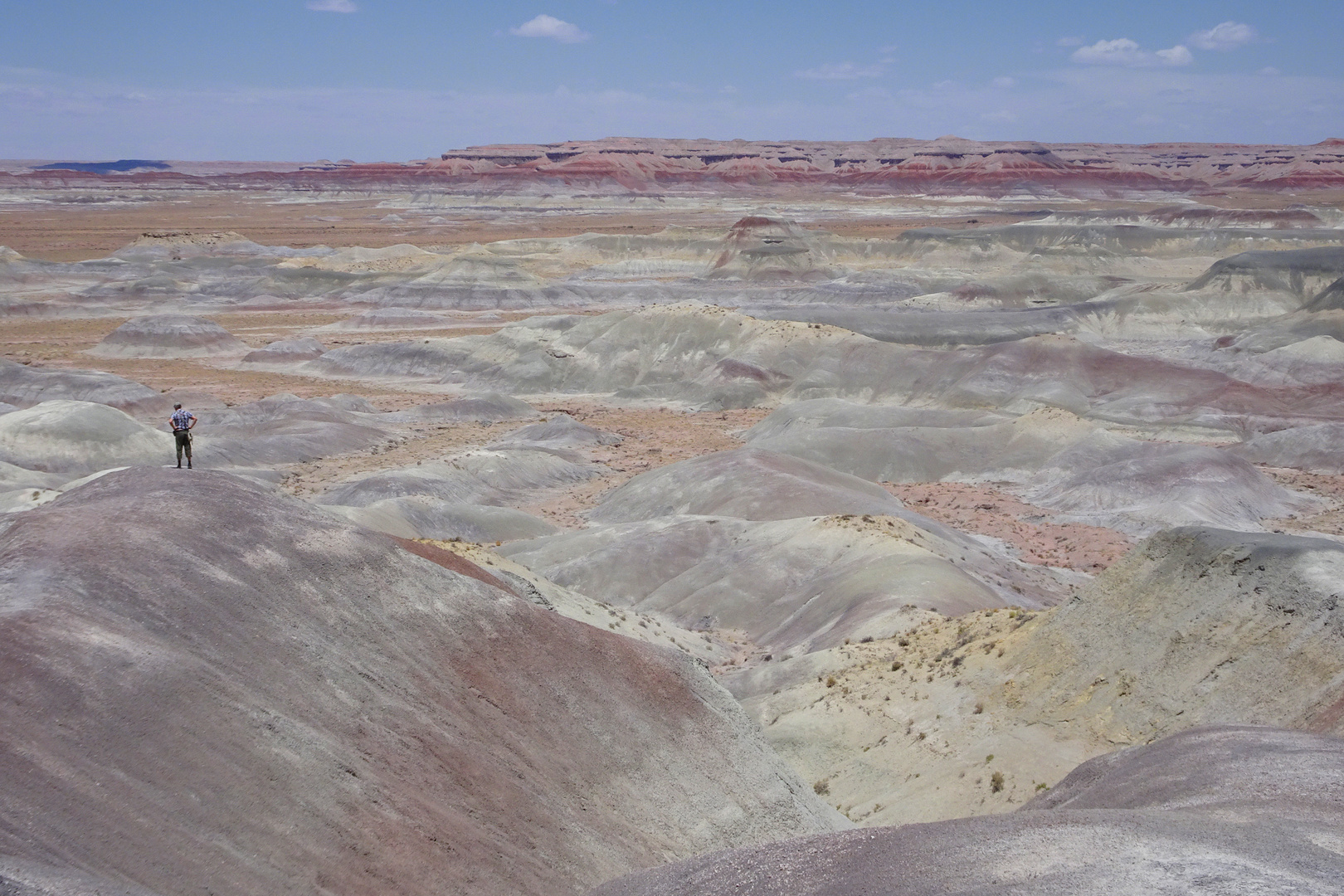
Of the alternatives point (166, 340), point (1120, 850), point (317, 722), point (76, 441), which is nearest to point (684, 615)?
point (317, 722)

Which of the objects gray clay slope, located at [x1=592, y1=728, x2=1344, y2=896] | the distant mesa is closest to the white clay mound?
the distant mesa

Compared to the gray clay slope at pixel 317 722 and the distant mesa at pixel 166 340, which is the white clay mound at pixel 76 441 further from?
the distant mesa at pixel 166 340

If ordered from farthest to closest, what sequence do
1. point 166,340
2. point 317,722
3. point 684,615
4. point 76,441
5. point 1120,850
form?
point 166,340 → point 76,441 → point 684,615 → point 317,722 → point 1120,850

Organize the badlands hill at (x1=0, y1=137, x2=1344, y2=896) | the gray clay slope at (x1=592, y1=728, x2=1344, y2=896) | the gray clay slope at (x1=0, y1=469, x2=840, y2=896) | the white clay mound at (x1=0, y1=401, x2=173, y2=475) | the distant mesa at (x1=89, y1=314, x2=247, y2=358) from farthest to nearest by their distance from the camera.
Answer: the distant mesa at (x1=89, y1=314, x2=247, y2=358) < the white clay mound at (x1=0, y1=401, x2=173, y2=475) < the badlands hill at (x1=0, y1=137, x2=1344, y2=896) < the gray clay slope at (x1=0, y1=469, x2=840, y2=896) < the gray clay slope at (x1=592, y1=728, x2=1344, y2=896)

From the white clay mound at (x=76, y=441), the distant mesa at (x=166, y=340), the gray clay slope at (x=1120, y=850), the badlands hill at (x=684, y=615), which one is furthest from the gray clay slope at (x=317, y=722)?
the distant mesa at (x=166, y=340)

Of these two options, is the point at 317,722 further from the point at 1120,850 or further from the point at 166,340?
the point at 166,340

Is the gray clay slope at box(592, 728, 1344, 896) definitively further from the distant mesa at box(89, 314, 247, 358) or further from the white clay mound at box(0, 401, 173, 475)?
the distant mesa at box(89, 314, 247, 358)

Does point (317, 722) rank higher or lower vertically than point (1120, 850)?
lower

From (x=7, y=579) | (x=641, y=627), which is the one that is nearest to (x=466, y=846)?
(x=7, y=579)
